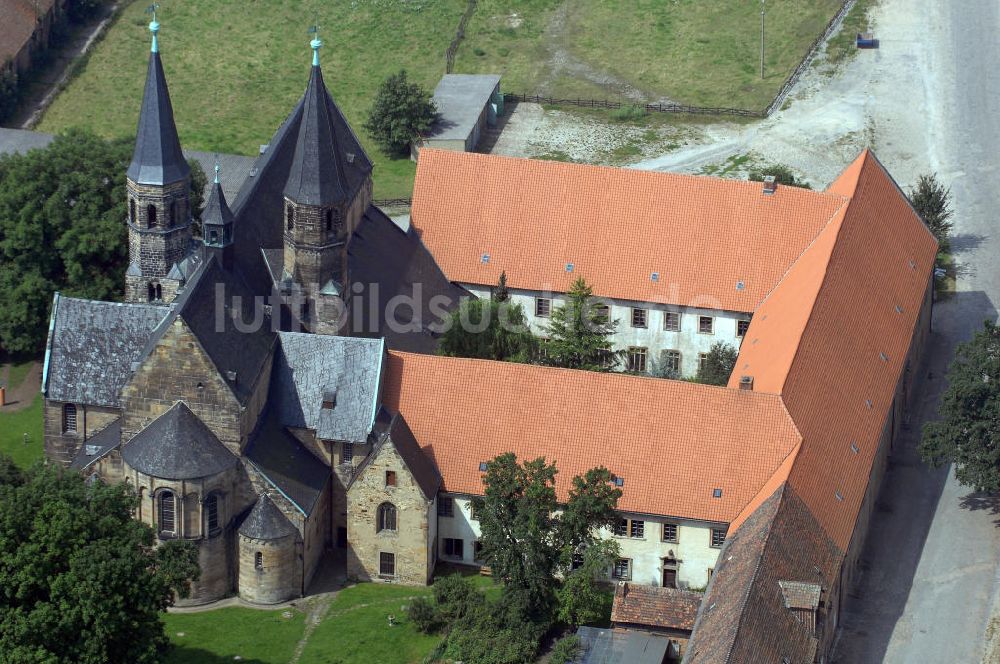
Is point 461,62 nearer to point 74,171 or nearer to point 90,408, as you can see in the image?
point 74,171

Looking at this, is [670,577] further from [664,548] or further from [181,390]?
[181,390]

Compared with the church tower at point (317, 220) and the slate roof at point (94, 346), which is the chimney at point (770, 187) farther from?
the slate roof at point (94, 346)

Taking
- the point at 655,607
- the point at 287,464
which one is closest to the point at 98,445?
the point at 287,464

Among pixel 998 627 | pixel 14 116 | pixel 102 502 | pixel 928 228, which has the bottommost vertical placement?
pixel 998 627

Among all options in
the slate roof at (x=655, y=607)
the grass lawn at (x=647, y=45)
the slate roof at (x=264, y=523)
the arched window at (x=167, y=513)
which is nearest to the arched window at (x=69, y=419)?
the arched window at (x=167, y=513)

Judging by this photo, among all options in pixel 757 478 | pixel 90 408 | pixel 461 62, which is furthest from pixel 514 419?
pixel 461 62

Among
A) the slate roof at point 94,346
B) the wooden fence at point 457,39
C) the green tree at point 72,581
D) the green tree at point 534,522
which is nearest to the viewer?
the green tree at point 72,581

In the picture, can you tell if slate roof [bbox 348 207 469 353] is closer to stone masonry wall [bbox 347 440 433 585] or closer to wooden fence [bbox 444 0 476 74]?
stone masonry wall [bbox 347 440 433 585]
